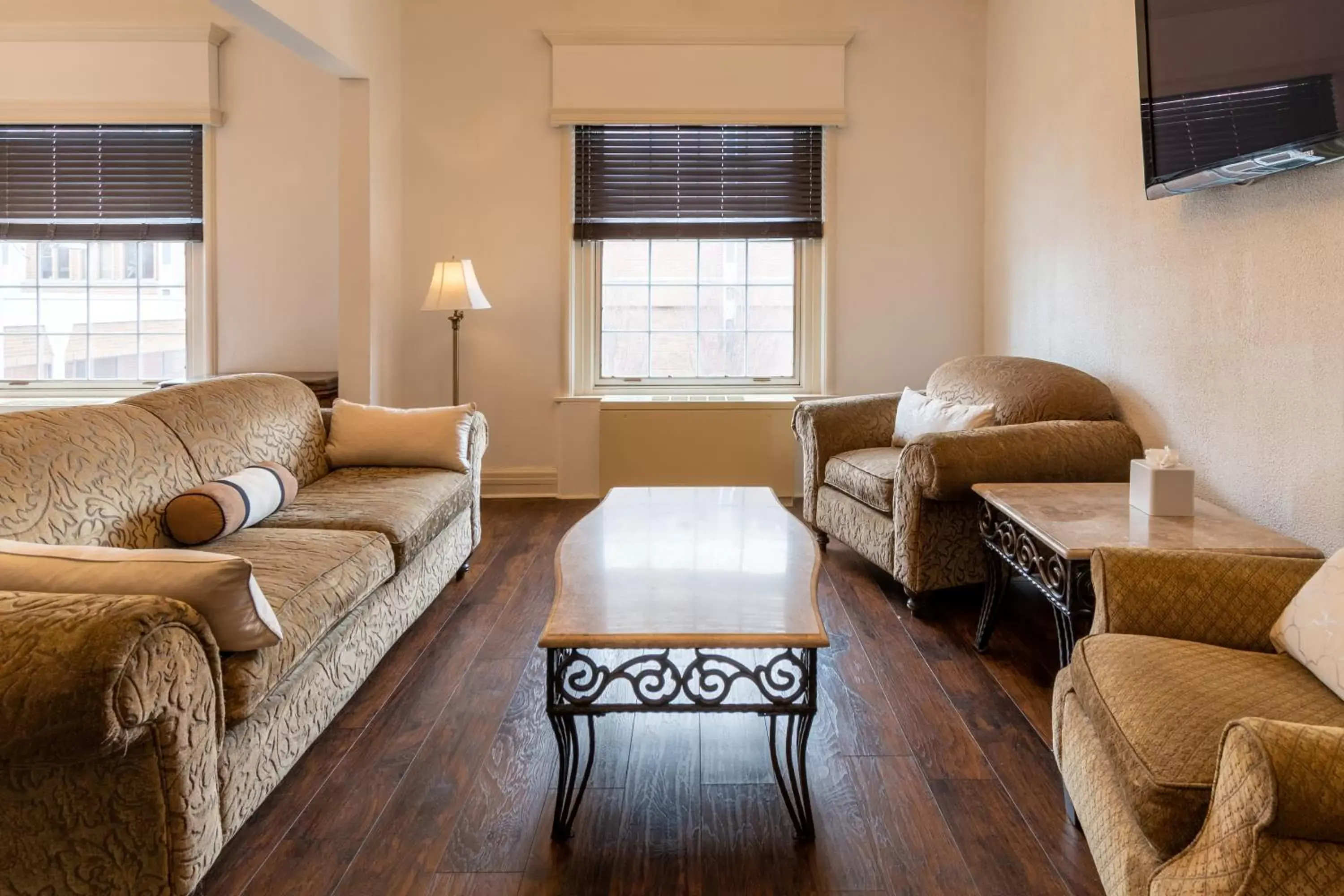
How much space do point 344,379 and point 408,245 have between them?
3.19 feet

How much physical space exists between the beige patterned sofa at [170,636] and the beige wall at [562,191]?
1.83m

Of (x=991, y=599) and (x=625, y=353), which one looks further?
(x=625, y=353)

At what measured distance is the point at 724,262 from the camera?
568 cm

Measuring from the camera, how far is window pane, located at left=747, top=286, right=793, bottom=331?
571 cm

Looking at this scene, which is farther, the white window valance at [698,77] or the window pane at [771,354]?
the window pane at [771,354]

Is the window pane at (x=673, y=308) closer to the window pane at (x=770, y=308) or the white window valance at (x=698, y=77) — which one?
the window pane at (x=770, y=308)

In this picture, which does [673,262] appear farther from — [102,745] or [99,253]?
[102,745]

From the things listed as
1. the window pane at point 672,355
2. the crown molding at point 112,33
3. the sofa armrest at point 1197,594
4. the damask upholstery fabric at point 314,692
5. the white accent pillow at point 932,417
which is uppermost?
the crown molding at point 112,33

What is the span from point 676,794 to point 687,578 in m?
0.52

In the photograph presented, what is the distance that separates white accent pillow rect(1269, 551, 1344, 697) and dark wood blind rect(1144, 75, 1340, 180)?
110 centimetres

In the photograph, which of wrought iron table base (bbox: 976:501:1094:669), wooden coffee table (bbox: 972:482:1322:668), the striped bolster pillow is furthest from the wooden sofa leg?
the striped bolster pillow

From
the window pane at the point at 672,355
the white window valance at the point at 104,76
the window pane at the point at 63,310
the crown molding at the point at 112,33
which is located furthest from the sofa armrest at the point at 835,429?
the window pane at the point at 63,310

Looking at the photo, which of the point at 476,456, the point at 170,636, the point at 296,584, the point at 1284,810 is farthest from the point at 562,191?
the point at 1284,810

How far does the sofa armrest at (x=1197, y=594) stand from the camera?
75.2 inches
